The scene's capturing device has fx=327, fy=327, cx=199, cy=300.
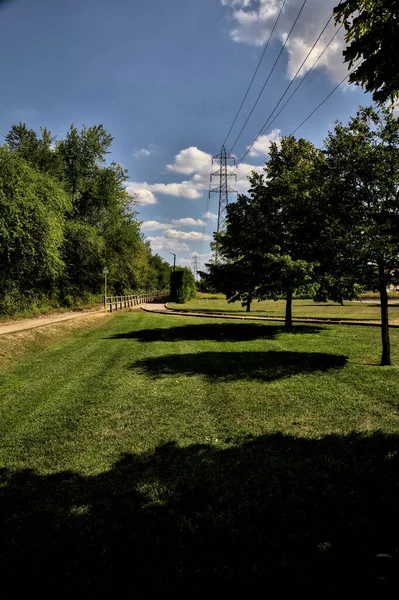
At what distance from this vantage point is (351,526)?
3.33 metres

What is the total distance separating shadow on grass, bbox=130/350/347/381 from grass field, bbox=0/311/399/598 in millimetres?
203

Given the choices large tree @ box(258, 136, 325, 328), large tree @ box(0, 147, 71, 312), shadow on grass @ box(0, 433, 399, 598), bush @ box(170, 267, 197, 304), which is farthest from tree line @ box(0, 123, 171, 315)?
shadow on grass @ box(0, 433, 399, 598)

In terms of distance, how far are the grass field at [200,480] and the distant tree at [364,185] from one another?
302 cm

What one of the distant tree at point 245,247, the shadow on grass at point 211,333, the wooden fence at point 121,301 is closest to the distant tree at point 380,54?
the distant tree at point 245,247

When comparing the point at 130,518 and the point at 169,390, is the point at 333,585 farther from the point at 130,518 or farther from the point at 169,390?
the point at 169,390

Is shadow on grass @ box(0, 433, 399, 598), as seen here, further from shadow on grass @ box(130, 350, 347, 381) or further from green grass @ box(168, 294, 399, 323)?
green grass @ box(168, 294, 399, 323)

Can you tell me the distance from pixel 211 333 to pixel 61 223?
16.2 m

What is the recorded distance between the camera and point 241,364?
10.5 m

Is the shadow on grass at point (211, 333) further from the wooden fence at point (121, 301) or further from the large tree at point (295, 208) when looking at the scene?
the wooden fence at point (121, 301)

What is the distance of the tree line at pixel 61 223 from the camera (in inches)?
774

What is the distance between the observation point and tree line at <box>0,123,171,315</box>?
1967 centimetres

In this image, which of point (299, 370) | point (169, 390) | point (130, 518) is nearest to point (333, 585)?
point (130, 518)

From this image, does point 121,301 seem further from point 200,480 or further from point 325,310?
point 200,480

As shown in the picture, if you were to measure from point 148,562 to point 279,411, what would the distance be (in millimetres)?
4147
